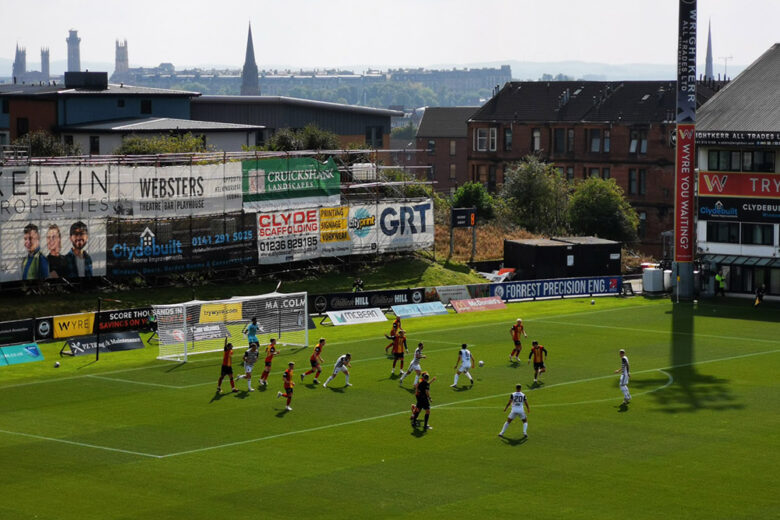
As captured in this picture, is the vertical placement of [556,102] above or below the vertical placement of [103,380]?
above

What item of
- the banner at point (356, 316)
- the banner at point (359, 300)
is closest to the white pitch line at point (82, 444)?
the banner at point (356, 316)

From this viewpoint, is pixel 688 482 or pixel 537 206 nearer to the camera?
pixel 688 482

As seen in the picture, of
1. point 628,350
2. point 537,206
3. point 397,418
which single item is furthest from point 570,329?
point 537,206

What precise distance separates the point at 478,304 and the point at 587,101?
63.3 meters

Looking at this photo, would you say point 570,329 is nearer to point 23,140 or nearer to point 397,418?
point 397,418

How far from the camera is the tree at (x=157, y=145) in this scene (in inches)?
3204

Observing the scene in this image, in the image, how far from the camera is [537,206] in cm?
10350

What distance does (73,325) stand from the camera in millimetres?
55938

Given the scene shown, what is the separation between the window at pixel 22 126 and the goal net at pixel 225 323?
154 ft

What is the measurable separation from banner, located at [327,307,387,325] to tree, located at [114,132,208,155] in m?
23.9

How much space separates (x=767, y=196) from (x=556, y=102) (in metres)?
58.8

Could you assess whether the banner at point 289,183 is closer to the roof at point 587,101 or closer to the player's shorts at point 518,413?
the player's shorts at point 518,413

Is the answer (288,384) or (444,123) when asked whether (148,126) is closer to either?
(288,384)

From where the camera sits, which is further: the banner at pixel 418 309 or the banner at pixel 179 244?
the banner at pixel 418 309
